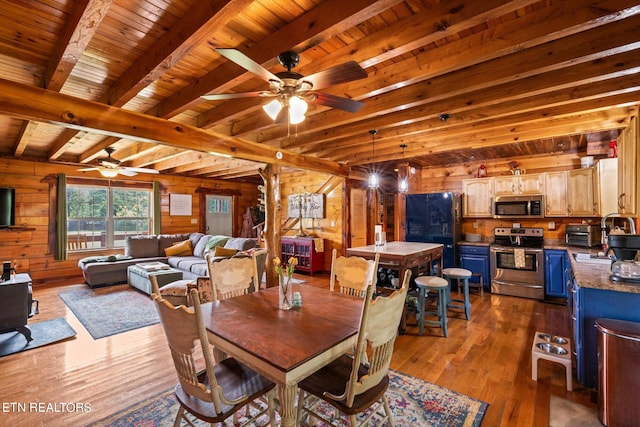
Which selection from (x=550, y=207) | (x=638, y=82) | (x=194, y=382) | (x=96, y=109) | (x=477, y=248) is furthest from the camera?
(x=477, y=248)

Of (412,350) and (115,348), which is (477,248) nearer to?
(412,350)

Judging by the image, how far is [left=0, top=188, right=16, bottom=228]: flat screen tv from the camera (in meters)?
5.24

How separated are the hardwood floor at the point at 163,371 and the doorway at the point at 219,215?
16.3 ft

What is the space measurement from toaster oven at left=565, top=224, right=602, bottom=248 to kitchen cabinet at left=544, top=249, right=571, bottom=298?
0.32 metres

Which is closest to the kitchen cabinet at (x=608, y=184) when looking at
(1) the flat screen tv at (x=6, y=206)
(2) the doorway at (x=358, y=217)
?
(2) the doorway at (x=358, y=217)

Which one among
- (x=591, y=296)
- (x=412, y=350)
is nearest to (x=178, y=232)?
(x=412, y=350)

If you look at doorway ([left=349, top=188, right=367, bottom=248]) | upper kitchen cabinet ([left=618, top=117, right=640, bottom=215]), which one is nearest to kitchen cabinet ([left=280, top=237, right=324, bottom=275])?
doorway ([left=349, top=188, right=367, bottom=248])

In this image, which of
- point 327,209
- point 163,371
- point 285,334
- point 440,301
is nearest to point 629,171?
point 440,301

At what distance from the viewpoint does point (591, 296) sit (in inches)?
90.3

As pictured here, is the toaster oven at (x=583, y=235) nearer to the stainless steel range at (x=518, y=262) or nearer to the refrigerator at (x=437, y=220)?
the stainless steel range at (x=518, y=262)

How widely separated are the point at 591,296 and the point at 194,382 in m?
2.93

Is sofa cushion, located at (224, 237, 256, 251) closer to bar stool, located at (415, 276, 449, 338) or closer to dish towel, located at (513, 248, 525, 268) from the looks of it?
bar stool, located at (415, 276, 449, 338)

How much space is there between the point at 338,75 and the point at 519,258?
4.73m

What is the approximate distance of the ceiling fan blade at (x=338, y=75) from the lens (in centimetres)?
160
